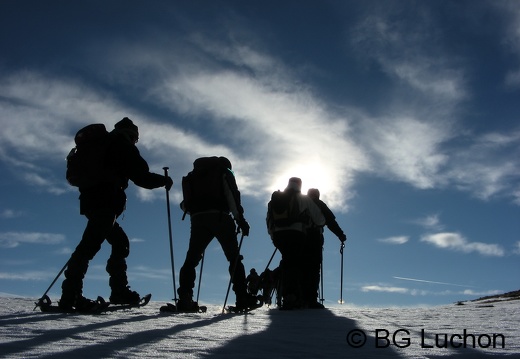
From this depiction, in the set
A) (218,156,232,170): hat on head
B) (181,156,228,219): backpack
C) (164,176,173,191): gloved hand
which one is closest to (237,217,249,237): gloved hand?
(181,156,228,219): backpack

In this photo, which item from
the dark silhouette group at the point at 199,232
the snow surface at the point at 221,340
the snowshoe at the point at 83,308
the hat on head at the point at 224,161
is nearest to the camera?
the snow surface at the point at 221,340

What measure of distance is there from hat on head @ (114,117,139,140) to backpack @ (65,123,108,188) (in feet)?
1.22

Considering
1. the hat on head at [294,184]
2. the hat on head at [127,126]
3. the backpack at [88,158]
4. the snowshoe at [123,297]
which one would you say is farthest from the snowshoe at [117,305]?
the hat on head at [294,184]

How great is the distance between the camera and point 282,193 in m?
9.87

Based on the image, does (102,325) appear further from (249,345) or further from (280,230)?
(280,230)

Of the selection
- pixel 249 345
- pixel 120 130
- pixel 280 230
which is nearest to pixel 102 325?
pixel 249 345

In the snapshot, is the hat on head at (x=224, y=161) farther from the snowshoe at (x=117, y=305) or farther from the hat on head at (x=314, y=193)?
the hat on head at (x=314, y=193)

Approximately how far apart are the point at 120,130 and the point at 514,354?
5.42 meters

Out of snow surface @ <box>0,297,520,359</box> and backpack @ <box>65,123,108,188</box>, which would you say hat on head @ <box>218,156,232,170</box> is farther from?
snow surface @ <box>0,297,520,359</box>

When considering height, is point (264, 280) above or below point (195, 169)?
below

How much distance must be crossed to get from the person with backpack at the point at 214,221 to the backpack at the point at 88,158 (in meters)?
1.91

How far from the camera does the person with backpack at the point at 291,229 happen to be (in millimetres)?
9680

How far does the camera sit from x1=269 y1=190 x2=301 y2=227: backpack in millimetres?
9695

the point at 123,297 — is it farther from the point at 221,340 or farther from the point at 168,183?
the point at 221,340
